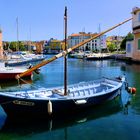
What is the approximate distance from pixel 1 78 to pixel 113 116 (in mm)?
15259

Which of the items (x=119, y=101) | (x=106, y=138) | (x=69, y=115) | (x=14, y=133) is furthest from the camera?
(x=119, y=101)

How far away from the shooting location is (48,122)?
47.5 feet

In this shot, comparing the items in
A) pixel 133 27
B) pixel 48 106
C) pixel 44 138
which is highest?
pixel 133 27

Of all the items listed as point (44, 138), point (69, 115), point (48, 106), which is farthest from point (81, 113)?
point (44, 138)

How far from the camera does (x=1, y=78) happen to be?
2845cm

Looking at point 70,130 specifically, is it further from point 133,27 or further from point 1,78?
point 133,27

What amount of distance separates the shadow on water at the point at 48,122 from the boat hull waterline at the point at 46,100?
350 mm

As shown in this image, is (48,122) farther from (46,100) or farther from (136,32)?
(136,32)

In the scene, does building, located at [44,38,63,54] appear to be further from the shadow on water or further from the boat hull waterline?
the shadow on water

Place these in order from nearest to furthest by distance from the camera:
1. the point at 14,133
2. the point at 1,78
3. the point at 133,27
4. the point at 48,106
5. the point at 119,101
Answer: the point at 14,133, the point at 48,106, the point at 119,101, the point at 1,78, the point at 133,27

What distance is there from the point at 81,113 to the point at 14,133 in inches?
163

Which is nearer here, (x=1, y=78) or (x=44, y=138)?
(x=44, y=138)

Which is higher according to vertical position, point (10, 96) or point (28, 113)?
point (10, 96)

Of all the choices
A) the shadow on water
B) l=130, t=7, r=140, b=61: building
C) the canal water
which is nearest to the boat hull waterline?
the shadow on water
